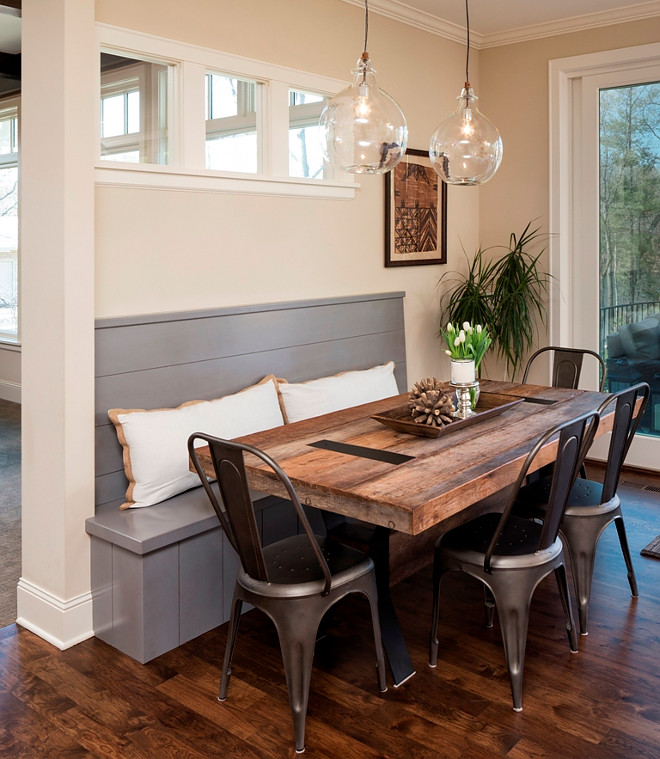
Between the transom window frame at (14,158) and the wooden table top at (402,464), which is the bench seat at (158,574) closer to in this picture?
the wooden table top at (402,464)

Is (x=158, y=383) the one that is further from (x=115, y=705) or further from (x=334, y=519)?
(x=115, y=705)

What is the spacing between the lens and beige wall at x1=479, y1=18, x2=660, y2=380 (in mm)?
4895

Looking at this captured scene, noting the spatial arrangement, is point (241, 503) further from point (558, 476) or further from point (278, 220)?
point (278, 220)

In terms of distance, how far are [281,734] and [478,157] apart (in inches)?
77.7

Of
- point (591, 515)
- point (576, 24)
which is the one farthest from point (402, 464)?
point (576, 24)

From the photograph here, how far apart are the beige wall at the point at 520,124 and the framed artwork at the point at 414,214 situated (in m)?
0.49

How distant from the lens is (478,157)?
8.91 feet

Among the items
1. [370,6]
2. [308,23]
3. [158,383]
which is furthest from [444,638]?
[370,6]

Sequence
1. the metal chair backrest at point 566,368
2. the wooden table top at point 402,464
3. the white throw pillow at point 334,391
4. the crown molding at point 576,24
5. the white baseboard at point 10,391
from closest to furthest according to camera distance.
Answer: the wooden table top at point 402,464
the white throw pillow at point 334,391
the metal chair backrest at point 566,368
the crown molding at point 576,24
the white baseboard at point 10,391

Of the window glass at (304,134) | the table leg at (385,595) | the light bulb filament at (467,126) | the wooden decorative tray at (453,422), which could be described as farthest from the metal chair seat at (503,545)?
the window glass at (304,134)

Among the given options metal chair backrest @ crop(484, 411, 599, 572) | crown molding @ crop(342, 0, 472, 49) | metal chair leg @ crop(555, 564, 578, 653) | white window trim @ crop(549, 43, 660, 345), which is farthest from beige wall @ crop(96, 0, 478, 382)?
metal chair leg @ crop(555, 564, 578, 653)

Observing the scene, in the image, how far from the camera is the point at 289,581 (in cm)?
229

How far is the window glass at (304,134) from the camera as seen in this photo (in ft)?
12.6

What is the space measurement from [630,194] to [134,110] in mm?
3069
